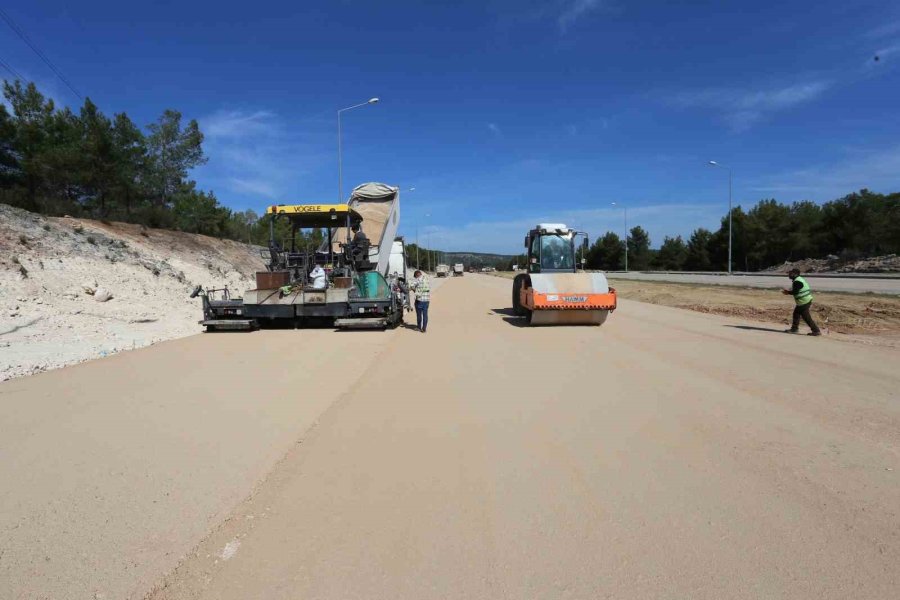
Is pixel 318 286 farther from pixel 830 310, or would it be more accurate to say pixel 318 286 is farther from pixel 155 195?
pixel 155 195

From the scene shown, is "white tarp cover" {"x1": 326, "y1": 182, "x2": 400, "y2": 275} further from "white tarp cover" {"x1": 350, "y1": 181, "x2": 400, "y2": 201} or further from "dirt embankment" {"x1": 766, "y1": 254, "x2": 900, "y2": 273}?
"dirt embankment" {"x1": 766, "y1": 254, "x2": 900, "y2": 273}

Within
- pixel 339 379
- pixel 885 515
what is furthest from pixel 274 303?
pixel 885 515

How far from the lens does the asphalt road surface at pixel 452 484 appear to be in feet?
9.48

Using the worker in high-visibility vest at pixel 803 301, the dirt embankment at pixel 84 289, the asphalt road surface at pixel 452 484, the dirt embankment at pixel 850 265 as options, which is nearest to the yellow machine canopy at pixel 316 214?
the dirt embankment at pixel 84 289

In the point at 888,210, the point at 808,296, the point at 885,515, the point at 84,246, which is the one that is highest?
the point at 888,210

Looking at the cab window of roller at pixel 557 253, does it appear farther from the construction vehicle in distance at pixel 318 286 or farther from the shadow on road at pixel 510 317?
the construction vehicle in distance at pixel 318 286

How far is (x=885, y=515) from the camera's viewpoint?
352cm

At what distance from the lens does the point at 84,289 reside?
15.5 m

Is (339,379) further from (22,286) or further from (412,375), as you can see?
(22,286)


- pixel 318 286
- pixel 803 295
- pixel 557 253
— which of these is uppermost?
pixel 557 253

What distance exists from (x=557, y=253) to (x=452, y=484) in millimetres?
12526

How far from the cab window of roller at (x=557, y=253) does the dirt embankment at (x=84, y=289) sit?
9796 millimetres

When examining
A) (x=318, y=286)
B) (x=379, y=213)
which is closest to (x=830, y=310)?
(x=379, y=213)

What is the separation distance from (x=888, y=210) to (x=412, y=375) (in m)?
63.4
